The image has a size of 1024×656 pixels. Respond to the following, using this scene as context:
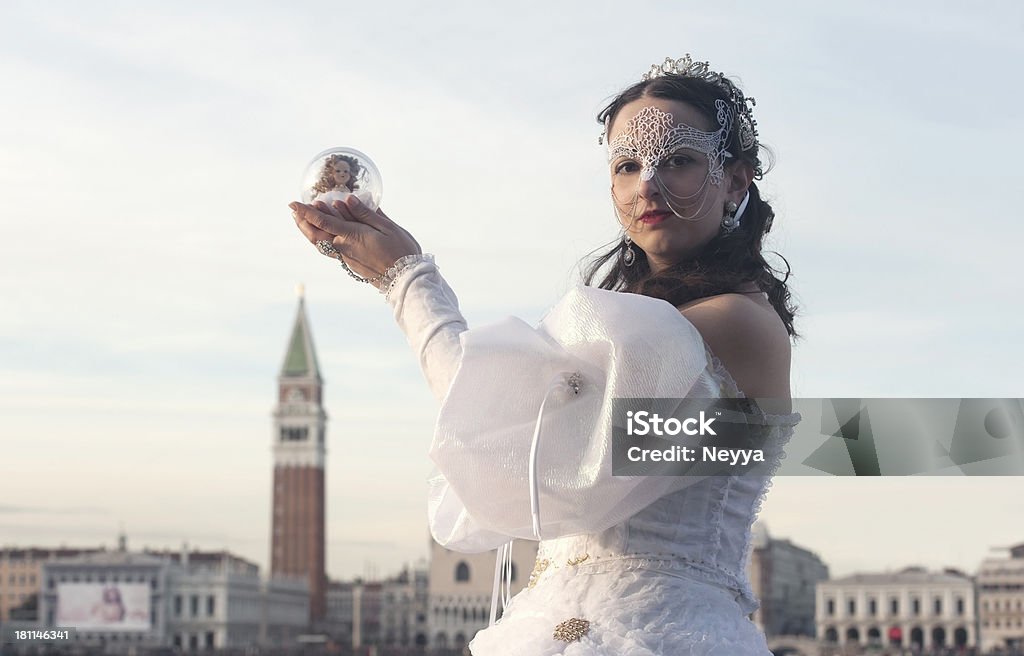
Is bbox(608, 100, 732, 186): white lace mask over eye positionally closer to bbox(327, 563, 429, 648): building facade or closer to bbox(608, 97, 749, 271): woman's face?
bbox(608, 97, 749, 271): woman's face

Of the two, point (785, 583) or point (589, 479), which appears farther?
point (785, 583)

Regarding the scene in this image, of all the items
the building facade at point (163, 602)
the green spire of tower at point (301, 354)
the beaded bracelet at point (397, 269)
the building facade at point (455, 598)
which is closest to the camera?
the beaded bracelet at point (397, 269)

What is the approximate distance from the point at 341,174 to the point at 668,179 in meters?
0.23

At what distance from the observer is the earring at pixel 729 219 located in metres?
1.14

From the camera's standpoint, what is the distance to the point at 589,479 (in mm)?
961

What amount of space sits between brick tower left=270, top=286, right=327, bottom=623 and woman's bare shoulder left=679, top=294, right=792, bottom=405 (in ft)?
154

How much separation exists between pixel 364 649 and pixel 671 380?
4354cm

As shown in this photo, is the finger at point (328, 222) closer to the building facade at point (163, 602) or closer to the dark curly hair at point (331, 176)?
the dark curly hair at point (331, 176)

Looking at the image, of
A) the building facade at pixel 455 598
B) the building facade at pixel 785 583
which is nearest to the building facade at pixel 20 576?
the building facade at pixel 455 598

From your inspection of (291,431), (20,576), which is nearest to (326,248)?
(291,431)

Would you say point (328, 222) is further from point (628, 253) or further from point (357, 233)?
point (628, 253)

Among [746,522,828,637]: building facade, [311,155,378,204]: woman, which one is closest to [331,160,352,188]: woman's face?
[311,155,378,204]: woman

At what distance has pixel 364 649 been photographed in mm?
43438

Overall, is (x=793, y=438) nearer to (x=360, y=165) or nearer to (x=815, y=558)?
(x=360, y=165)
